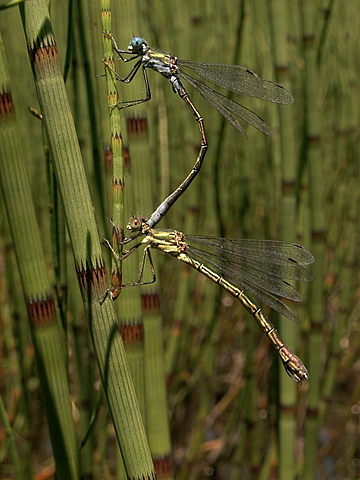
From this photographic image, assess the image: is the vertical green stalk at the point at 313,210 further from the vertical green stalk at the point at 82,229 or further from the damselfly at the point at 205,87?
the vertical green stalk at the point at 82,229

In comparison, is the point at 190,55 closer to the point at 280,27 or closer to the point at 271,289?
the point at 280,27

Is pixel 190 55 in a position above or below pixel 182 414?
above

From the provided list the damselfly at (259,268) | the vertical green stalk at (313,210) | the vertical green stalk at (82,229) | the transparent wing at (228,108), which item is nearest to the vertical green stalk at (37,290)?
the vertical green stalk at (82,229)

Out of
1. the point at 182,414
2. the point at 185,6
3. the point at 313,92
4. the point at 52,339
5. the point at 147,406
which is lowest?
the point at 182,414

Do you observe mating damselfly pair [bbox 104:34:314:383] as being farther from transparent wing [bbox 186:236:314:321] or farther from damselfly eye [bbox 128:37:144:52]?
damselfly eye [bbox 128:37:144:52]

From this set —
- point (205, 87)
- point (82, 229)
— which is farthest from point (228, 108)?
point (82, 229)

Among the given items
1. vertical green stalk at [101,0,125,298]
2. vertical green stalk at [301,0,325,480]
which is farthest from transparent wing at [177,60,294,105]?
vertical green stalk at [101,0,125,298]

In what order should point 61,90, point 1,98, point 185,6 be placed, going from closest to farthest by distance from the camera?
point 61,90 → point 1,98 → point 185,6

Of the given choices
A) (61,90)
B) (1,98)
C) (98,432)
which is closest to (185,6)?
(1,98)
